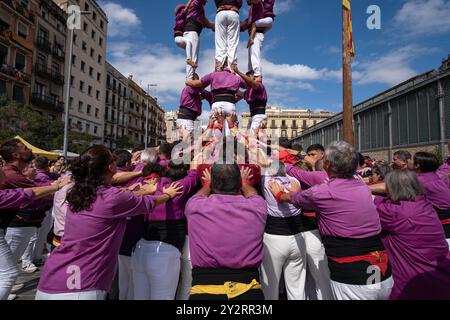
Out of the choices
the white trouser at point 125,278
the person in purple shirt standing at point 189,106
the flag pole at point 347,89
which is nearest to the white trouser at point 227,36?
the person in purple shirt standing at point 189,106

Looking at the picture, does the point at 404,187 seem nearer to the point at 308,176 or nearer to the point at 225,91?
the point at 308,176

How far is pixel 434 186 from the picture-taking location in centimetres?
371

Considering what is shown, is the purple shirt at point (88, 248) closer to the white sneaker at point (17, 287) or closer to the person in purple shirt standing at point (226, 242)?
the person in purple shirt standing at point (226, 242)

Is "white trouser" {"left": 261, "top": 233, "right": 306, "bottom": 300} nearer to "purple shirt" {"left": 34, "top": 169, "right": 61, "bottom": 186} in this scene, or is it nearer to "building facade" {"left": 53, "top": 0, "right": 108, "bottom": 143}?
"purple shirt" {"left": 34, "top": 169, "right": 61, "bottom": 186}

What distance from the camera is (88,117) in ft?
131

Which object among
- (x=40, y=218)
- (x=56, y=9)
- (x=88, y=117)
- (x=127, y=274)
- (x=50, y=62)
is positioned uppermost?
(x=56, y=9)

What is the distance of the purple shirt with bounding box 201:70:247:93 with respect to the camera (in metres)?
4.95

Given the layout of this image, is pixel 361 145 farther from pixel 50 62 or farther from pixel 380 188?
pixel 50 62

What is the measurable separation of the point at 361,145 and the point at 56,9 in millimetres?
34872

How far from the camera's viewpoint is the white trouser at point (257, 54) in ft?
17.8

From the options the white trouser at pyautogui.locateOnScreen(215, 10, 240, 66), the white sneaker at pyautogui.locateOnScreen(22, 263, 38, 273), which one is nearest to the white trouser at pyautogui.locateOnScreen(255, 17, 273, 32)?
the white trouser at pyautogui.locateOnScreen(215, 10, 240, 66)

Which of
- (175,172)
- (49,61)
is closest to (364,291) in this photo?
(175,172)

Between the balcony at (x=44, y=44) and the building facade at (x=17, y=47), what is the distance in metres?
0.78
